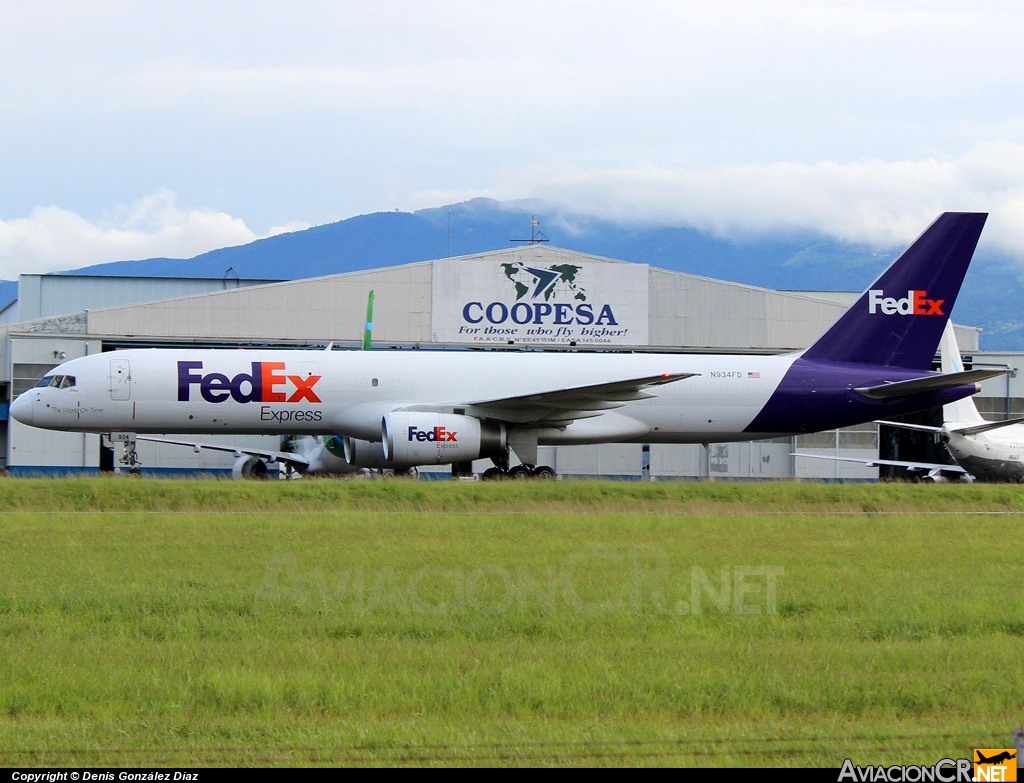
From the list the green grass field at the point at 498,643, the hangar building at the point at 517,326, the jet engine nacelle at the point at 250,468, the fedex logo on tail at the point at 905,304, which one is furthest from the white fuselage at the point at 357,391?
the hangar building at the point at 517,326

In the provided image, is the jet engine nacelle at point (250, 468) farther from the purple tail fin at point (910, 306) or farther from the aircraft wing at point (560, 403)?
the purple tail fin at point (910, 306)

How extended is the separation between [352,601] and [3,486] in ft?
45.5

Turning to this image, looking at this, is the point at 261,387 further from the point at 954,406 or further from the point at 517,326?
the point at 954,406

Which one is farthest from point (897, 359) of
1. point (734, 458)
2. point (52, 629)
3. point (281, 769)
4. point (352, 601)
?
point (281, 769)

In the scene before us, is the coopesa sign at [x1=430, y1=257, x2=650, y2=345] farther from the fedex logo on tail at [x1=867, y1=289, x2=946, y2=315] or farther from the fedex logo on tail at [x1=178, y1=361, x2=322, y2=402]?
the fedex logo on tail at [x1=178, y1=361, x2=322, y2=402]

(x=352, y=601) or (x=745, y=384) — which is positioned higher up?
(x=745, y=384)

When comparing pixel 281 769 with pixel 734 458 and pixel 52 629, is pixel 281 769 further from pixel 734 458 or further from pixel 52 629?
pixel 734 458

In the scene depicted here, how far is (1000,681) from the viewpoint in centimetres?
987

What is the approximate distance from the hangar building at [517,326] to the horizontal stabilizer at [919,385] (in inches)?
604

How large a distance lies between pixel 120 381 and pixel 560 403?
A: 36.7 ft

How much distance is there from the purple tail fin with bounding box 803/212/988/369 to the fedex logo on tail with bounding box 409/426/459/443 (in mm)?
11228

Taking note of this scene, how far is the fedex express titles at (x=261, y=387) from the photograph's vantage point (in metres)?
31.3

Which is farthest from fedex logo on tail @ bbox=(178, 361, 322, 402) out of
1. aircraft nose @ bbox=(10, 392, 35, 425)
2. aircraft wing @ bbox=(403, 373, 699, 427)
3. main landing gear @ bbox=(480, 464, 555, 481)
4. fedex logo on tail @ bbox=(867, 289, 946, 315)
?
fedex logo on tail @ bbox=(867, 289, 946, 315)

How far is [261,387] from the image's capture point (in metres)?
31.5
